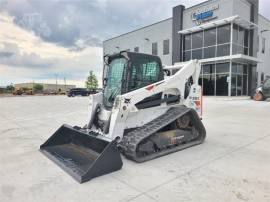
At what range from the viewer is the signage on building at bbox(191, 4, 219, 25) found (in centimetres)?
2047

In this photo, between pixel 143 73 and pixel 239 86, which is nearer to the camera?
pixel 143 73

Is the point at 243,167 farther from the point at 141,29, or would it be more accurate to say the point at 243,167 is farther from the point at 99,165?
the point at 141,29

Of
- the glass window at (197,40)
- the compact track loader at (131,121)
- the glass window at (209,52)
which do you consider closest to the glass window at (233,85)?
the glass window at (209,52)

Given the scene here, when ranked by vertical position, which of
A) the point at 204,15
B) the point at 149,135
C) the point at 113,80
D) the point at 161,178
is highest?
the point at 204,15

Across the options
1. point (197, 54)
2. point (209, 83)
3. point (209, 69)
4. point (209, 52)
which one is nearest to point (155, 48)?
point (197, 54)

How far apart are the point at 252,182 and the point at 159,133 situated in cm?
197

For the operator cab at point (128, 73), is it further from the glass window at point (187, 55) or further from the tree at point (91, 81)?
the tree at point (91, 81)

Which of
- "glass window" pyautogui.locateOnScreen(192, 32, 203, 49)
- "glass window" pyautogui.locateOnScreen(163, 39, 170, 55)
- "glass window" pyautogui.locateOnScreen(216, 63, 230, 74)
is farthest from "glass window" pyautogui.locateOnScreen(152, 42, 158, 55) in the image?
"glass window" pyautogui.locateOnScreen(216, 63, 230, 74)

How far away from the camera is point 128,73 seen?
4.80 meters

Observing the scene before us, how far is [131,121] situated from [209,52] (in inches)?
716

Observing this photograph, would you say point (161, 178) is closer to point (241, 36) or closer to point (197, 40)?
point (197, 40)

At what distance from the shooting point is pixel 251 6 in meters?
22.0

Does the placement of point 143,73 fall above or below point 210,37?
below

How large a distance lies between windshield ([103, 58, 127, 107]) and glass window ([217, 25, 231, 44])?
17.0 meters
